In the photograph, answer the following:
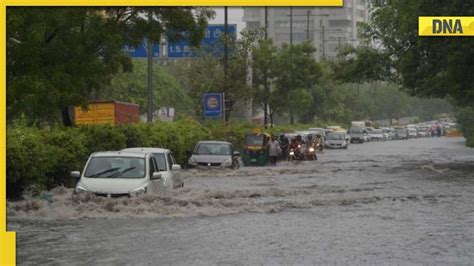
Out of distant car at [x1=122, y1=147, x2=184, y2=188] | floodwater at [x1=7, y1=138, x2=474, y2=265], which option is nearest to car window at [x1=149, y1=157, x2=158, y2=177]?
floodwater at [x1=7, y1=138, x2=474, y2=265]

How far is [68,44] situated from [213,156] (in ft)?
47.6

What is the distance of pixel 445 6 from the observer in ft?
124

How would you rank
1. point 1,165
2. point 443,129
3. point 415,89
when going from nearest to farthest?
1. point 1,165
2. point 415,89
3. point 443,129

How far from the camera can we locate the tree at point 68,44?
75.0 feet

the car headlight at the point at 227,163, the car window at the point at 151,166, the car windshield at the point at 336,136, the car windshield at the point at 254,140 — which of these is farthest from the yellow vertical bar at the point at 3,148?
the car windshield at the point at 336,136

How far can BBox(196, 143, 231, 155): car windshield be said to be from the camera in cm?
3906

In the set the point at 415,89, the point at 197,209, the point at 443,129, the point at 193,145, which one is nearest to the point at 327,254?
the point at 197,209

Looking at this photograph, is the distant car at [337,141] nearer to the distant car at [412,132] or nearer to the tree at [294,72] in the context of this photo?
the tree at [294,72]

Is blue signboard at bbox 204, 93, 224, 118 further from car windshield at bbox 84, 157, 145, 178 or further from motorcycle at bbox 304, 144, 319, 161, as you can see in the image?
car windshield at bbox 84, 157, 145, 178

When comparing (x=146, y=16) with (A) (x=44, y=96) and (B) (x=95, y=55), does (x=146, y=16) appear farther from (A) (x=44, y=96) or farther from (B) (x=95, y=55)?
(A) (x=44, y=96)

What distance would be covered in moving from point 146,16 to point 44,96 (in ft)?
19.1

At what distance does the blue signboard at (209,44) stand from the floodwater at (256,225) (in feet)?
53.7

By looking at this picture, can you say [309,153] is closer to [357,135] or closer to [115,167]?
[115,167]

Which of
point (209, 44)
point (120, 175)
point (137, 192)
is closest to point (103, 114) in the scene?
point (209, 44)
